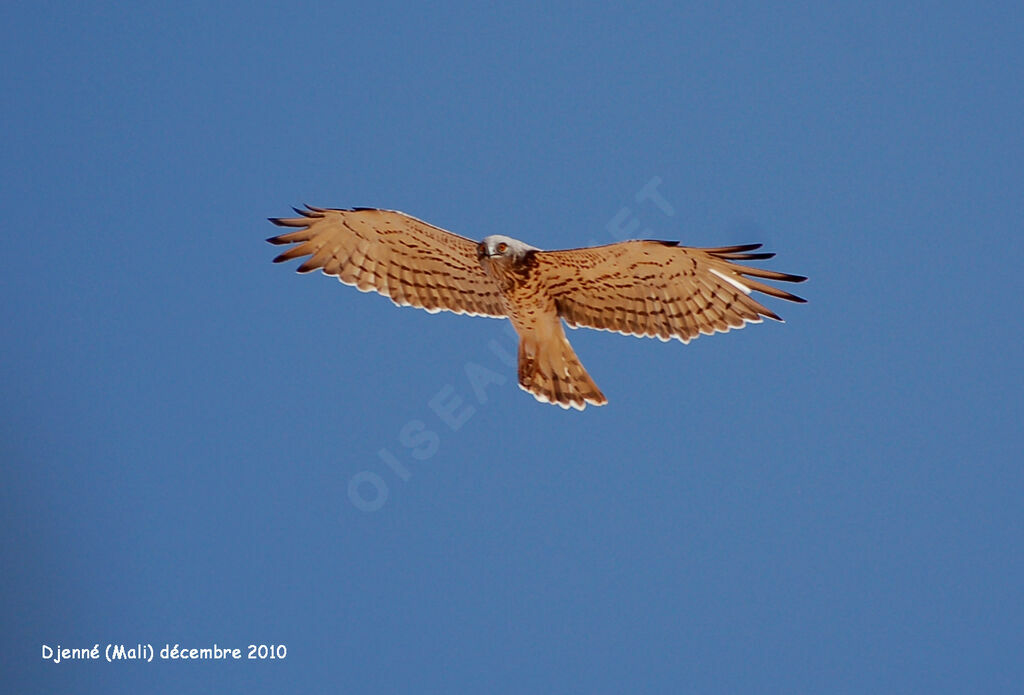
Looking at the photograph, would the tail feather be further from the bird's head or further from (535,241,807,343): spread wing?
the bird's head

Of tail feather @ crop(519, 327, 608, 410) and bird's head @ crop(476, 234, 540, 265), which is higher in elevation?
bird's head @ crop(476, 234, 540, 265)

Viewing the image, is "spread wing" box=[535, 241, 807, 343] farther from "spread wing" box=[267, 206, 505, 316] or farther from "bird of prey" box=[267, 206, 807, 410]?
"spread wing" box=[267, 206, 505, 316]

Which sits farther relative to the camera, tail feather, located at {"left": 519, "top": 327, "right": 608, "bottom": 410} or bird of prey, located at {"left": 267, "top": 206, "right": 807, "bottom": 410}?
tail feather, located at {"left": 519, "top": 327, "right": 608, "bottom": 410}

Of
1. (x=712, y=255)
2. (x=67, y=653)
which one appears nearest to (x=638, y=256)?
(x=712, y=255)

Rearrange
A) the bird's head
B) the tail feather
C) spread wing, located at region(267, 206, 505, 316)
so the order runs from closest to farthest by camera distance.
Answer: the bird's head < spread wing, located at region(267, 206, 505, 316) < the tail feather

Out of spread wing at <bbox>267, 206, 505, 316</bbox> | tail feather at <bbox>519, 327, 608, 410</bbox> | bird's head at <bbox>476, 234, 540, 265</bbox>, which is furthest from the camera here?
tail feather at <bbox>519, 327, 608, 410</bbox>

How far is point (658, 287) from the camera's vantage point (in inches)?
339

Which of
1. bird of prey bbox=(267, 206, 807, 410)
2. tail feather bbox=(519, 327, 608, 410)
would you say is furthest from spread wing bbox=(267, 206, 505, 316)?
A: tail feather bbox=(519, 327, 608, 410)

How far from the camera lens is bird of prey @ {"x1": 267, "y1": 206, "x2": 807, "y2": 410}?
8336 mm

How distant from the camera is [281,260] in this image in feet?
28.5

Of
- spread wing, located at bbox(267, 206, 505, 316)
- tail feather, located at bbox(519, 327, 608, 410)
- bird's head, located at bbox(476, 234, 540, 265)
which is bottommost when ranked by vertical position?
tail feather, located at bbox(519, 327, 608, 410)

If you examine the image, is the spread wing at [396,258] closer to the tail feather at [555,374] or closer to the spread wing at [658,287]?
the tail feather at [555,374]

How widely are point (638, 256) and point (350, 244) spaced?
1.88m

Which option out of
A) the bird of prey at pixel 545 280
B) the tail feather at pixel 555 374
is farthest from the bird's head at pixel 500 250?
the tail feather at pixel 555 374
